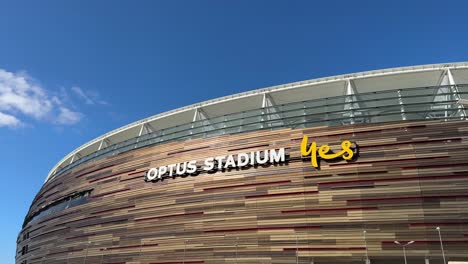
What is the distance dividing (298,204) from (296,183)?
66.7 inches

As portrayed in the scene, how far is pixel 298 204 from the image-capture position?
81.6ft

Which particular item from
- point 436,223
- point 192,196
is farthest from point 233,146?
point 436,223

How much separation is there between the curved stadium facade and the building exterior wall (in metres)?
0.08

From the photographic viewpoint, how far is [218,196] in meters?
27.8

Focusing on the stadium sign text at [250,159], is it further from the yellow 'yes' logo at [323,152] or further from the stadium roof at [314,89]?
the stadium roof at [314,89]

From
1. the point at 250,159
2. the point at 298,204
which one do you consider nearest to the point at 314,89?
the point at 250,159

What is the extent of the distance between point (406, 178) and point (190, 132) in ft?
66.5

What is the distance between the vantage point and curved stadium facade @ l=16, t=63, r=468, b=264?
2267 cm

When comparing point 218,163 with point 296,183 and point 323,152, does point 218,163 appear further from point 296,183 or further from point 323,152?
point 323,152

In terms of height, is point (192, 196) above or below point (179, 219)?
above

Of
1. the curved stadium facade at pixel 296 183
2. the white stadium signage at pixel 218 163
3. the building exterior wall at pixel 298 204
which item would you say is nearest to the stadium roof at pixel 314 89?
the curved stadium facade at pixel 296 183

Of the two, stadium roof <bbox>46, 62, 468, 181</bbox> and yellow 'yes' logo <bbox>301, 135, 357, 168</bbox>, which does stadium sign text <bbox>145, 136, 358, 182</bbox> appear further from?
stadium roof <bbox>46, 62, 468, 181</bbox>

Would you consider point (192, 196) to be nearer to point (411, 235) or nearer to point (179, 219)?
point (179, 219)

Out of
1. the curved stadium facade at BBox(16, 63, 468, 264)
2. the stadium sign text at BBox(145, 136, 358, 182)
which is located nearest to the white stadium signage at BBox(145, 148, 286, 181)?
the stadium sign text at BBox(145, 136, 358, 182)
